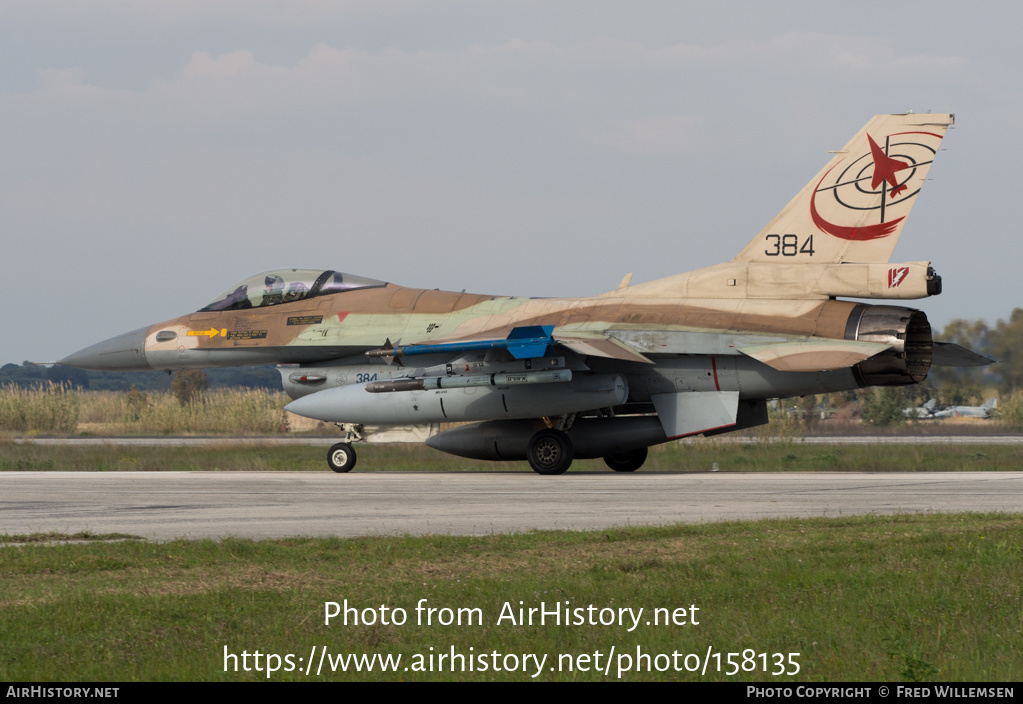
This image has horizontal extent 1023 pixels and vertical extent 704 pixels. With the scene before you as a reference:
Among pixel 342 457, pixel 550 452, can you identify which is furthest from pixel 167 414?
pixel 550 452

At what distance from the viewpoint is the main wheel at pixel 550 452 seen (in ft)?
62.6

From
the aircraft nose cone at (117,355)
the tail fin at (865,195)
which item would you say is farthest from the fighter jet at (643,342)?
the aircraft nose cone at (117,355)

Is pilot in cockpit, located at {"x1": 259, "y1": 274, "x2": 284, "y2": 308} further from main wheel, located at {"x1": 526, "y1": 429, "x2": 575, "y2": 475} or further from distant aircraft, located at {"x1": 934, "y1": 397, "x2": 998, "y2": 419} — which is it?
distant aircraft, located at {"x1": 934, "y1": 397, "x2": 998, "y2": 419}

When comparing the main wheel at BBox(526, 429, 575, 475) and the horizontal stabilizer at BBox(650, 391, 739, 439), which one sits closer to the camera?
the horizontal stabilizer at BBox(650, 391, 739, 439)

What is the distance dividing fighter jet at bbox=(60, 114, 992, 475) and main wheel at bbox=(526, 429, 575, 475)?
0.03m

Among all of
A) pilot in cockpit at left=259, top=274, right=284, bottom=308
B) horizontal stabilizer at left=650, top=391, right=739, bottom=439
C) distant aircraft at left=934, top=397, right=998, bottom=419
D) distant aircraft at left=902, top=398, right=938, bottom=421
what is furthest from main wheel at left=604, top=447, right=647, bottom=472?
distant aircraft at left=934, top=397, right=998, bottom=419

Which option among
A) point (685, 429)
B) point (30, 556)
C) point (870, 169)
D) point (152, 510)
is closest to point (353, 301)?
point (685, 429)

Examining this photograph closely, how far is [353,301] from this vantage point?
2108cm

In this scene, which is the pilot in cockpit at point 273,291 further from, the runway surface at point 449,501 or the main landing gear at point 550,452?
the main landing gear at point 550,452

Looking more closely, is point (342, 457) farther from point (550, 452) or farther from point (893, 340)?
point (893, 340)

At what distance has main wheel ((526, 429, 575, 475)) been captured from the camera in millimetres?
19078

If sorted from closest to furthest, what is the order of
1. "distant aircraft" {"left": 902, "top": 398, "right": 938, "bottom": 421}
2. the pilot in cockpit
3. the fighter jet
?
the fighter jet → the pilot in cockpit → "distant aircraft" {"left": 902, "top": 398, "right": 938, "bottom": 421}

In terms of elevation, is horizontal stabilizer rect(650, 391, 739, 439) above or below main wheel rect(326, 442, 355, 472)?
above

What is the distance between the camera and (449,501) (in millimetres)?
13867
